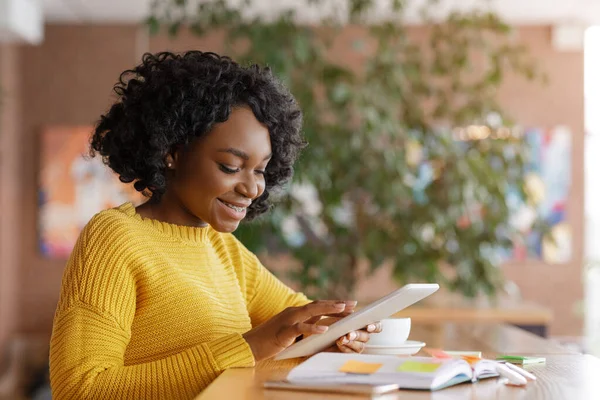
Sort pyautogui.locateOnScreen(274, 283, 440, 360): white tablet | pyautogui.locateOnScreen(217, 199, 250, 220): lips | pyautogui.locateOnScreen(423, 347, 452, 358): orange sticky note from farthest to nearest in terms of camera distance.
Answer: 1. pyautogui.locateOnScreen(217, 199, 250, 220): lips
2. pyautogui.locateOnScreen(423, 347, 452, 358): orange sticky note
3. pyautogui.locateOnScreen(274, 283, 440, 360): white tablet

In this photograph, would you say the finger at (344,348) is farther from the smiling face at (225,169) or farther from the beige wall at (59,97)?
the beige wall at (59,97)

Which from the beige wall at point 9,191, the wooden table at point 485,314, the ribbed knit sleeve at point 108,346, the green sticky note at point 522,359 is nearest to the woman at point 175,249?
the ribbed knit sleeve at point 108,346

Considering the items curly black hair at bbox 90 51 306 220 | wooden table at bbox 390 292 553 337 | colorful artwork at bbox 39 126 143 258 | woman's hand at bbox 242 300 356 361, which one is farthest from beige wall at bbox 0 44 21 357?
woman's hand at bbox 242 300 356 361

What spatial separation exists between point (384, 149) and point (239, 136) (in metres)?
2.39

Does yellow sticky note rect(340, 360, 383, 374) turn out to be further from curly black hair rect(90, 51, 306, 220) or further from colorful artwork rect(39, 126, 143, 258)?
colorful artwork rect(39, 126, 143, 258)

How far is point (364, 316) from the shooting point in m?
1.39

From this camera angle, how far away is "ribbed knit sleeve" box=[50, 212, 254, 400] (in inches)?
53.3

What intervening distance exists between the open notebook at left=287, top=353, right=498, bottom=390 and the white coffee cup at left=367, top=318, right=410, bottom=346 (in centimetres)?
28

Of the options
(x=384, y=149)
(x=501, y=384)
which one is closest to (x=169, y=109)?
(x=501, y=384)

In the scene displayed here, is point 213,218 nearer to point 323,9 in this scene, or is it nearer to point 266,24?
point 266,24

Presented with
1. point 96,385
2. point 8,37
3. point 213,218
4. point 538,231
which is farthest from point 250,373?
point 8,37

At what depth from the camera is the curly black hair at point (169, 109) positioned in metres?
1.59

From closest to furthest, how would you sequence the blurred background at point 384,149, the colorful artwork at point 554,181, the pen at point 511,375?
1. the pen at point 511,375
2. the blurred background at point 384,149
3. the colorful artwork at point 554,181

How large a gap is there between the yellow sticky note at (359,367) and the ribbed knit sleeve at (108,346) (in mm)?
188
